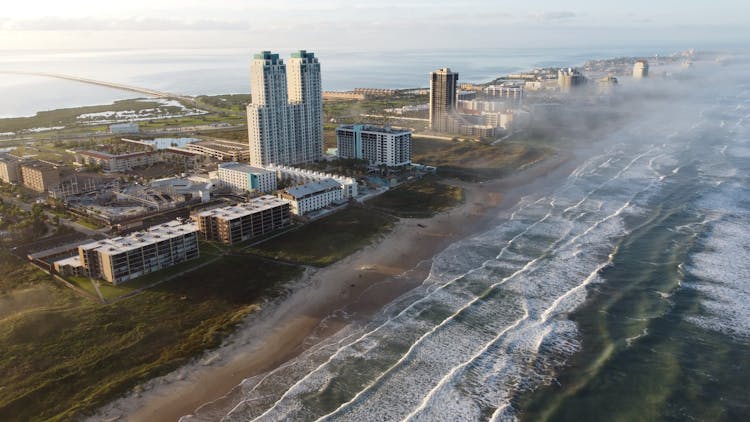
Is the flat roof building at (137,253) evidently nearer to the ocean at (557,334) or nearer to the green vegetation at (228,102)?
the ocean at (557,334)

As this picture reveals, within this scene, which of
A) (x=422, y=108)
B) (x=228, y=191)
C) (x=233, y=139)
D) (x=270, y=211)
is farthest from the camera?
(x=422, y=108)

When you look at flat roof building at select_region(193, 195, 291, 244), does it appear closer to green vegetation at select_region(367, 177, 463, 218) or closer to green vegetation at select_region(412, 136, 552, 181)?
green vegetation at select_region(367, 177, 463, 218)

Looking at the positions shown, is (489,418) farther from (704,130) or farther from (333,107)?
(333,107)

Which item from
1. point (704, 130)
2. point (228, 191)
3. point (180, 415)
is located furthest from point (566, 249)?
point (704, 130)

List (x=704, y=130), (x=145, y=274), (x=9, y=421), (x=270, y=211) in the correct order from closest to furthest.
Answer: (x=9, y=421)
(x=145, y=274)
(x=270, y=211)
(x=704, y=130)

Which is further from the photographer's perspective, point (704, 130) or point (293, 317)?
point (704, 130)

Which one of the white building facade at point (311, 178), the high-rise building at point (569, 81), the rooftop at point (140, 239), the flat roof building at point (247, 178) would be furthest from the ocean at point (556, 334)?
the high-rise building at point (569, 81)

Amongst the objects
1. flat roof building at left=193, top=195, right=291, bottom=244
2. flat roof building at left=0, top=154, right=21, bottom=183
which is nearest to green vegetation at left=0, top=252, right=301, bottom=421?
flat roof building at left=193, top=195, right=291, bottom=244

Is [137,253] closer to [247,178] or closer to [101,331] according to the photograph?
[101,331]
